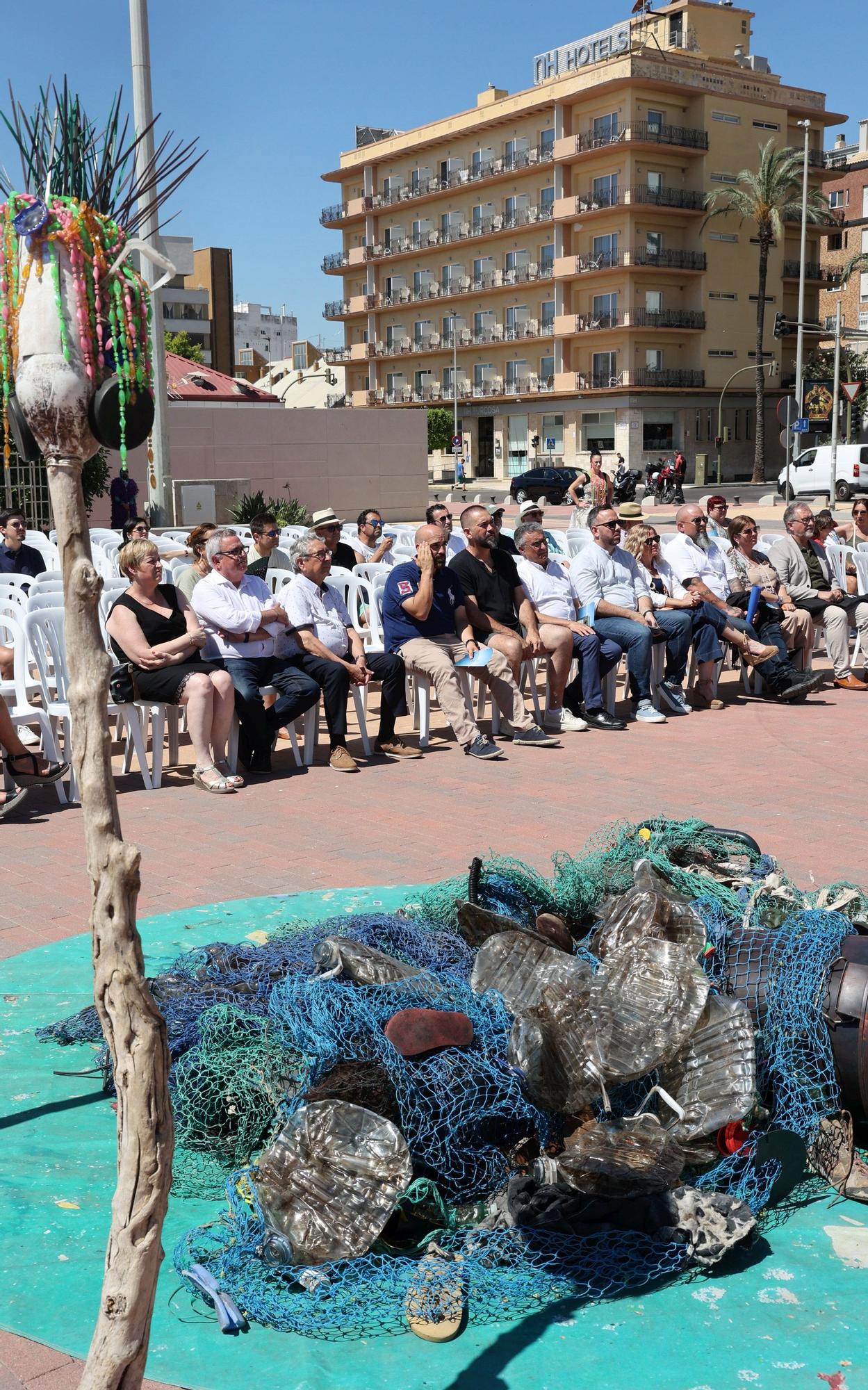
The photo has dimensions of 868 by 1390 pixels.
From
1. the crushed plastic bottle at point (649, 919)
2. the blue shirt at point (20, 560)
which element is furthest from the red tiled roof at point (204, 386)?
the crushed plastic bottle at point (649, 919)

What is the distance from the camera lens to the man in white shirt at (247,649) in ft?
26.5

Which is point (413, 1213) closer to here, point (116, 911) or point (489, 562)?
point (116, 911)

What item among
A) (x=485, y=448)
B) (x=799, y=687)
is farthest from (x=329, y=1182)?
(x=485, y=448)

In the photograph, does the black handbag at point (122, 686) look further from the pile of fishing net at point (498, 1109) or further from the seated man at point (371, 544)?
the seated man at point (371, 544)

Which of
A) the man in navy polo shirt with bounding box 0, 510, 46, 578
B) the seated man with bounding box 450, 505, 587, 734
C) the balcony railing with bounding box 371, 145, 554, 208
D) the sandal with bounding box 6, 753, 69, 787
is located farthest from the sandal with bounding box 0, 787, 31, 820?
the balcony railing with bounding box 371, 145, 554, 208

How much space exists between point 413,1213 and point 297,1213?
30 centimetres

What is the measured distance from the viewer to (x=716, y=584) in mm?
10844

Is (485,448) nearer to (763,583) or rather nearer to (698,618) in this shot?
(763,583)

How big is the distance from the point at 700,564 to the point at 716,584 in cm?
24

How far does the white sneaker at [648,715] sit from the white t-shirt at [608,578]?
2.56 feet

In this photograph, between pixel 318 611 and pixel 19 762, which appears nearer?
pixel 19 762

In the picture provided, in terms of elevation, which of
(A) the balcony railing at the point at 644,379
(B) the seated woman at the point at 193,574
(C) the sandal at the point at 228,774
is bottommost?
(C) the sandal at the point at 228,774

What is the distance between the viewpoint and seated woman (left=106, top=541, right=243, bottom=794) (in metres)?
7.61

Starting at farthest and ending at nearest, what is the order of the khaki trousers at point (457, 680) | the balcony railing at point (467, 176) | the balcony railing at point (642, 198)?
the balcony railing at point (467, 176) < the balcony railing at point (642, 198) < the khaki trousers at point (457, 680)
